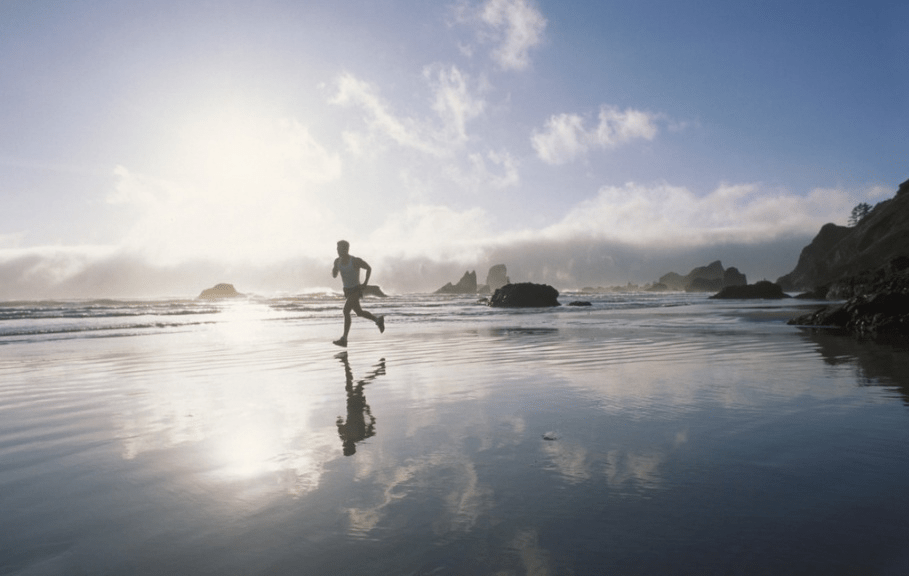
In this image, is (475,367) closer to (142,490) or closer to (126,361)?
(142,490)

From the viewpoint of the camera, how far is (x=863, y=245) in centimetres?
7650

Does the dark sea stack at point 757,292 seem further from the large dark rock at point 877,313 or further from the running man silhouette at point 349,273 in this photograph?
the running man silhouette at point 349,273

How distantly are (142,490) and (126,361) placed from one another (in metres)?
9.26

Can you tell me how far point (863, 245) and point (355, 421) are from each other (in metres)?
96.8

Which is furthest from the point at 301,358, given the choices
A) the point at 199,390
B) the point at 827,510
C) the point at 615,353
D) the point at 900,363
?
the point at 900,363

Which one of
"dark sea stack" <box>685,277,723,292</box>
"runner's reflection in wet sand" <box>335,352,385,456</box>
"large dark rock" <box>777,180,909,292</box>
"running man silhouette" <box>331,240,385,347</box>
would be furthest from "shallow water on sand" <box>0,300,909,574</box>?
"dark sea stack" <box>685,277,723,292</box>

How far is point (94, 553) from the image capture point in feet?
8.52

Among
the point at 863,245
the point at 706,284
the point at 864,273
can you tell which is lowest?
the point at 706,284

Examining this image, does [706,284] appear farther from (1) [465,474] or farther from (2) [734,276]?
(1) [465,474]

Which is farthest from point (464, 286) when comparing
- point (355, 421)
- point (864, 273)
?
point (355, 421)

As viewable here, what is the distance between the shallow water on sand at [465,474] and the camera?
2.49 meters

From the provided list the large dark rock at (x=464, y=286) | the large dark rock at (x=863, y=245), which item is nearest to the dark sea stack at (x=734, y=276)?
the large dark rock at (x=863, y=245)

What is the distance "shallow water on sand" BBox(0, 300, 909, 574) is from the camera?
98.0 inches

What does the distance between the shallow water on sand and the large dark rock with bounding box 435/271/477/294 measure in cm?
16871
